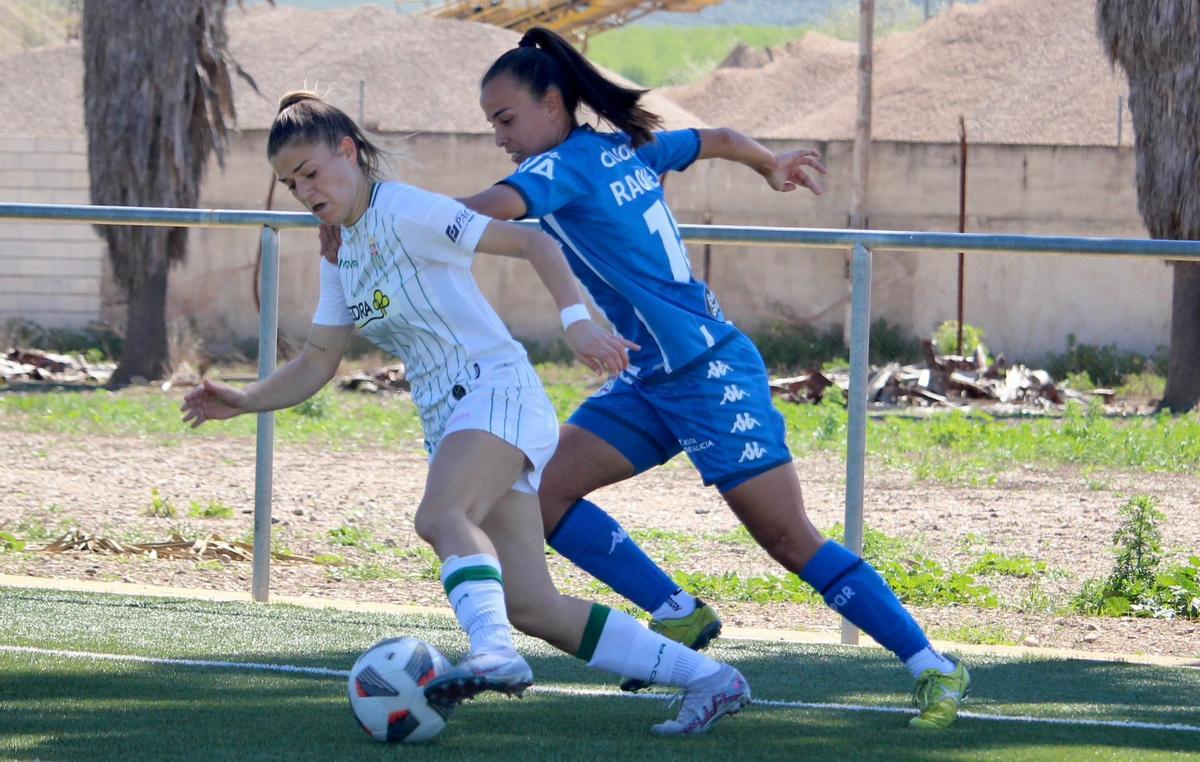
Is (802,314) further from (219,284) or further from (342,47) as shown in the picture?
(342,47)

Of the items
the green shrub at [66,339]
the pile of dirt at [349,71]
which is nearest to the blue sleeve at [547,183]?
the green shrub at [66,339]

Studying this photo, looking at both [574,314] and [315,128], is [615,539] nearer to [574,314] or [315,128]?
[574,314]

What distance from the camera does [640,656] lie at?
3939 mm

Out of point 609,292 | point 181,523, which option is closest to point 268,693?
point 609,292

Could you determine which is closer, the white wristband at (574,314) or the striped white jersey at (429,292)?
the white wristband at (574,314)

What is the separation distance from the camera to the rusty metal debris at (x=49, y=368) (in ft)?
63.6

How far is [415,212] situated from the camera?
12.7 feet

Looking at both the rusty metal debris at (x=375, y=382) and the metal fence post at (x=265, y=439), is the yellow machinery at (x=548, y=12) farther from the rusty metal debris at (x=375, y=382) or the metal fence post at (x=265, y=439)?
the metal fence post at (x=265, y=439)

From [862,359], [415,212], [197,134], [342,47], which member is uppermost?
[342,47]

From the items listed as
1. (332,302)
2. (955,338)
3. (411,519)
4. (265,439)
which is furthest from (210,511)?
(955,338)

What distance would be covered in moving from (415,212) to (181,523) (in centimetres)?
583

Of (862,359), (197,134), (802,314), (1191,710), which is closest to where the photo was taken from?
(1191,710)

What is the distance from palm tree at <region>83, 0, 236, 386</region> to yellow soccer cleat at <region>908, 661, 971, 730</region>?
15712 millimetres

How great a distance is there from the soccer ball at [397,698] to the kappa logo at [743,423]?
3.38 ft
